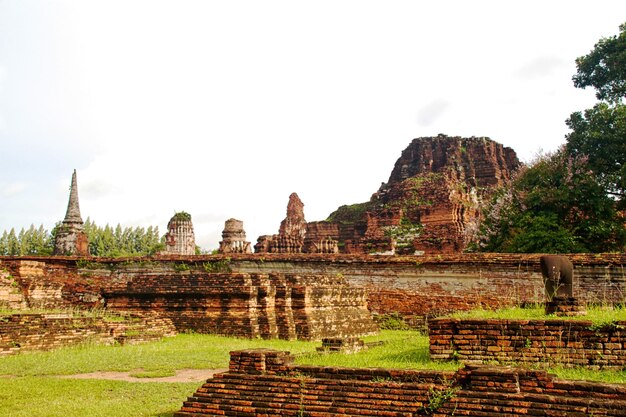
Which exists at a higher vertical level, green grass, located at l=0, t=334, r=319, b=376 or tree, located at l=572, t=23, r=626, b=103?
tree, located at l=572, t=23, r=626, b=103

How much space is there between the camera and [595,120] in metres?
23.9

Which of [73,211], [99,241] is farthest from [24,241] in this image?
[73,211]

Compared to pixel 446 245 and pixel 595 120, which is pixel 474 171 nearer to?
pixel 446 245

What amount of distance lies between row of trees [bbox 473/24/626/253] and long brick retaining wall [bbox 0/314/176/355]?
460 inches

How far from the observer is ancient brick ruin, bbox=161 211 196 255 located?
32.4 metres

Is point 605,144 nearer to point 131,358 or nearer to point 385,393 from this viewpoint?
point 131,358

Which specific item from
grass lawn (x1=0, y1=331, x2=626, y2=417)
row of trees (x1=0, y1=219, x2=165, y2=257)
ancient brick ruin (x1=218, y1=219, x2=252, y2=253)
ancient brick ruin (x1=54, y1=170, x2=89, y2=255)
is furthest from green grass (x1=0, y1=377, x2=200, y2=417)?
row of trees (x1=0, y1=219, x2=165, y2=257)

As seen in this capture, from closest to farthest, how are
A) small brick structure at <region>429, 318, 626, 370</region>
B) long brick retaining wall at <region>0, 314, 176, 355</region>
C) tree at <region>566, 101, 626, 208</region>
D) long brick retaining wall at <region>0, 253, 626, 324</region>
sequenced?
small brick structure at <region>429, 318, 626, 370</region>, long brick retaining wall at <region>0, 314, 176, 355</region>, long brick retaining wall at <region>0, 253, 626, 324</region>, tree at <region>566, 101, 626, 208</region>

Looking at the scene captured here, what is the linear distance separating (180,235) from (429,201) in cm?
1284

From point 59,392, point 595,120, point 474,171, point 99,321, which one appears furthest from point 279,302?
point 474,171

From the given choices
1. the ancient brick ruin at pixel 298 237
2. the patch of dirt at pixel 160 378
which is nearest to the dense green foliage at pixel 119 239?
the ancient brick ruin at pixel 298 237

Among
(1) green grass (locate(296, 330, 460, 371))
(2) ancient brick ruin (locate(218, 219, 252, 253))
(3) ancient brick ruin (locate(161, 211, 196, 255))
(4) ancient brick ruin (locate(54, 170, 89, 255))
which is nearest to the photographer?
(1) green grass (locate(296, 330, 460, 371))

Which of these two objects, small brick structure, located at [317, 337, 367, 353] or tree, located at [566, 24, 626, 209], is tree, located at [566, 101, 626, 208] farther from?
small brick structure, located at [317, 337, 367, 353]

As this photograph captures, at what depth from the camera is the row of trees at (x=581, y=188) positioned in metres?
20.8
